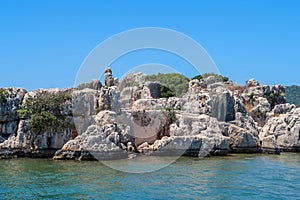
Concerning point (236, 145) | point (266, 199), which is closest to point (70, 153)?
point (236, 145)

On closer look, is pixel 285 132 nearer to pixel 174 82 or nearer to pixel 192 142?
pixel 192 142

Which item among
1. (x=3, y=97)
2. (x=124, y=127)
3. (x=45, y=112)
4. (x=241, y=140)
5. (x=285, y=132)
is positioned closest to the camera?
(x=45, y=112)

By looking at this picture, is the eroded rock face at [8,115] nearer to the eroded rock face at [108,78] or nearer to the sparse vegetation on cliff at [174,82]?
the eroded rock face at [108,78]

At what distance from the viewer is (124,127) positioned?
4284cm

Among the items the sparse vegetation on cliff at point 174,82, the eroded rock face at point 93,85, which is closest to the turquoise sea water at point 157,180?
the eroded rock face at point 93,85

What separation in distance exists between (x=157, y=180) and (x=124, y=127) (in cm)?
1564

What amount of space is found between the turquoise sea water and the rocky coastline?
3.23 meters

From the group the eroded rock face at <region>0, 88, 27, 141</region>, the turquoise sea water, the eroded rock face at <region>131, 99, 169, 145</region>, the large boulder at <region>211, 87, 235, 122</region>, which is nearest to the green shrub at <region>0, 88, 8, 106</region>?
the eroded rock face at <region>0, 88, 27, 141</region>

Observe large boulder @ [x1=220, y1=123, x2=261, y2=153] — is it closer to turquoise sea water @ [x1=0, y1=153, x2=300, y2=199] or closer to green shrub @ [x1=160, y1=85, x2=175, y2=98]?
turquoise sea water @ [x1=0, y1=153, x2=300, y2=199]

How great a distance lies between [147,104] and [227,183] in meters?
25.0

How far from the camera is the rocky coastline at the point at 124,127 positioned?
3978 cm

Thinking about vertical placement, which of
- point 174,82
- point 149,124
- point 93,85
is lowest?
point 149,124

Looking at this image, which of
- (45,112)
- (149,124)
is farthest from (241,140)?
(45,112)

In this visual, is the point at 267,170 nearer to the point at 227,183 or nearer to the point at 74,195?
the point at 227,183
